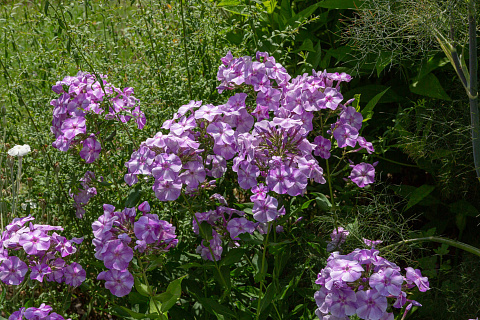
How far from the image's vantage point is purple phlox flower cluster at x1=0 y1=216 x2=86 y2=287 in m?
1.91

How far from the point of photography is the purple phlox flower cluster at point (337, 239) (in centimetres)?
208

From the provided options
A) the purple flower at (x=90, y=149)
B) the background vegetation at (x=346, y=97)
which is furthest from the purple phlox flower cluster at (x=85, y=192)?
the purple flower at (x=90, y=149)

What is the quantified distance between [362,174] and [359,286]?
54cm

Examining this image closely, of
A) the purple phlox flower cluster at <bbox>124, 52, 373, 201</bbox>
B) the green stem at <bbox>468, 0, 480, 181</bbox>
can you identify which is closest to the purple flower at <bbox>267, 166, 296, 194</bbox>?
the purple phlox flower cluster at <bbox>124, 52, 373, 201</bbox>

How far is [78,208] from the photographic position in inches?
92.5

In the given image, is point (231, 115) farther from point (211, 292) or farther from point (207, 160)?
point (211, 292)

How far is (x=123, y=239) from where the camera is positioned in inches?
65.5

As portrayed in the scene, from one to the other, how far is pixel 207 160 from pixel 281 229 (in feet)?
1.45

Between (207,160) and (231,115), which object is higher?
(231,115)

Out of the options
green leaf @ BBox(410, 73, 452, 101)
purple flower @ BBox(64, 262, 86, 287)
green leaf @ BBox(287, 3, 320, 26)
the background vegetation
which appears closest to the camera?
purple flower @ BBox(64, 262, 86, 287)

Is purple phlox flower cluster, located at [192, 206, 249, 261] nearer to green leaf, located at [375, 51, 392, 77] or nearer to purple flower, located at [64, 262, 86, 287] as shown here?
purple flower, located at [64, 262, 86, 287]

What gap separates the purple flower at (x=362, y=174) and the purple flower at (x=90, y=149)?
3.00 ft

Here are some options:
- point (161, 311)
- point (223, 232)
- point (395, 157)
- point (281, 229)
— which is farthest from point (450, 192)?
point (161, 311)

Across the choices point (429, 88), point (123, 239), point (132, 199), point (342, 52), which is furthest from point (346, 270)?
point (342, 52)
